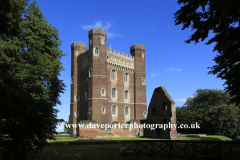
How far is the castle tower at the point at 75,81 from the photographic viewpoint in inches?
1768

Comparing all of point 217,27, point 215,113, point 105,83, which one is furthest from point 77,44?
point 217,27

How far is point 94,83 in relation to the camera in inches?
1547

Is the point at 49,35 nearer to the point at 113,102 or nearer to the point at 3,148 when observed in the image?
the point at 3,148

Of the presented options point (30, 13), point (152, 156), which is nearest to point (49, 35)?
point (30, 13)

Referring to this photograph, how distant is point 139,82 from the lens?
46969 millimetres

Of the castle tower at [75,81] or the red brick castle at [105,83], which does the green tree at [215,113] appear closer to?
the red brick castle at [105,83]

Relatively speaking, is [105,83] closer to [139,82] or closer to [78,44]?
[139,82]

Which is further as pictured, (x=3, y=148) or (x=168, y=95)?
(x=168, y=95)

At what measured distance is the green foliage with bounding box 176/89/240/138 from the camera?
4226cm

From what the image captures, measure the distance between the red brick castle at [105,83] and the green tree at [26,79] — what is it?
18.6 metres

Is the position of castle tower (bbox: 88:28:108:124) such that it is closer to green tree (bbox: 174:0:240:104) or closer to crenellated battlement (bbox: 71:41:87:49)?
crenellated battlement (bbox: 71:41:87:49)

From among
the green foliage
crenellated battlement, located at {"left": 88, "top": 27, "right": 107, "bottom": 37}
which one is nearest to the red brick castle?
crenellated battlement, located at {"left": 88, "top": 27, "right": 107, "bottom": 37}

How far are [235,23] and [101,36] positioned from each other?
109 ft

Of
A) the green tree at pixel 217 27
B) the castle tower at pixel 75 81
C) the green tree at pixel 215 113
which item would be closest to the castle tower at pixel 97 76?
the castle tower at pixel 75 81
